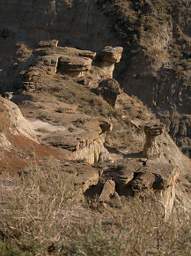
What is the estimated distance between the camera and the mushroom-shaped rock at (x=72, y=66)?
30.2 metres

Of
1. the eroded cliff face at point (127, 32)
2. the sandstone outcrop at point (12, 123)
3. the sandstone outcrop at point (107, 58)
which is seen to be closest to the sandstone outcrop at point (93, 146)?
the sandstone outcrop at point (12, 123)

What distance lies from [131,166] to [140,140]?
30.0ft

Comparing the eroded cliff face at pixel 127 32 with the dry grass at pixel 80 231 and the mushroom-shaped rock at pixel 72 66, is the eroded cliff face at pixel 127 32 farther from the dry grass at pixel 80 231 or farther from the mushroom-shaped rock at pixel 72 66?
the dry grass at pixel 80 231

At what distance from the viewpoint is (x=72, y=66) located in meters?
30.3

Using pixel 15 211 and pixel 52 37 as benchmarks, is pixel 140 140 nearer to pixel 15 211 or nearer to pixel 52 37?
pixel 15 211

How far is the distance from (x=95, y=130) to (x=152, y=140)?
12.2 ft

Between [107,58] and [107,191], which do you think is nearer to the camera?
[107,191]

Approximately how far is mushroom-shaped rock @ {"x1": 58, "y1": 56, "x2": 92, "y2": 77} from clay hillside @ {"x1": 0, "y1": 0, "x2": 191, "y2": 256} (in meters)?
0.04

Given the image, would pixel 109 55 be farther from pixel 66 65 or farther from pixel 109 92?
pixel 109 92

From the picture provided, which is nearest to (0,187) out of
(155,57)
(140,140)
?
(140,140)

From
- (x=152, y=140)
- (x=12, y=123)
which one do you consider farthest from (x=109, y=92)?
(x=12, y=123)

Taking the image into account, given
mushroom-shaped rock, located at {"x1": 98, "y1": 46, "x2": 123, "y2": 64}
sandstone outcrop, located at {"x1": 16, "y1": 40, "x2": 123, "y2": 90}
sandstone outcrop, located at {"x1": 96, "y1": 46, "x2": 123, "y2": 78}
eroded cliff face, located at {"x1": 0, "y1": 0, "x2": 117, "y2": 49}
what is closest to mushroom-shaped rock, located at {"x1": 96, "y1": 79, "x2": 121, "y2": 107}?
sandstone outcrop, located at {"x1": 16, "y1": 40, "x2": 123, "y2": 90}

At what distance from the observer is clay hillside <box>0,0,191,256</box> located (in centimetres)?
988

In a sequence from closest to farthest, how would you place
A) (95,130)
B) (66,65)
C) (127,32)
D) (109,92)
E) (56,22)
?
(95,130) → (109,92) → (66,65) → (127,32) → (56,22)
